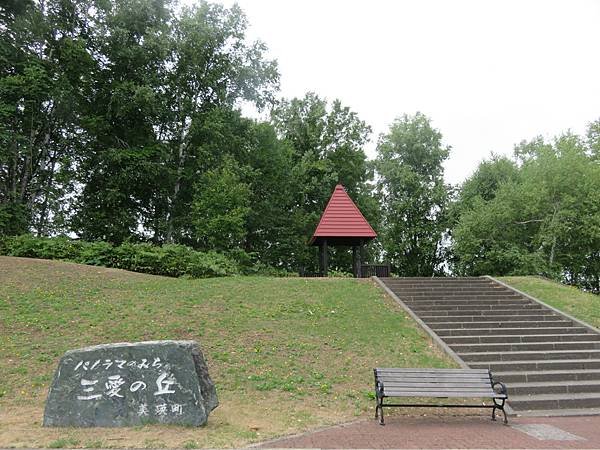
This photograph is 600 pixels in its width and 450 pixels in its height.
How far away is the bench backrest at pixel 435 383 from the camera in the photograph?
7082 mm

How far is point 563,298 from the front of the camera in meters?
15.2

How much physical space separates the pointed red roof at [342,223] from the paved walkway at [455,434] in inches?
536

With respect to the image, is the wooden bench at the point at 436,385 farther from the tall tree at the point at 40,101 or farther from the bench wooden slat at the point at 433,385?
the tall tree at the point at 40,101

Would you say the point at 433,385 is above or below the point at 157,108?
below

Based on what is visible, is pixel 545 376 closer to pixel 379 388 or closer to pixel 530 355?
pixel 530 355

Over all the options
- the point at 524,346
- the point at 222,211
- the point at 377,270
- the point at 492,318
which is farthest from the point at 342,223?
the point at 524,346

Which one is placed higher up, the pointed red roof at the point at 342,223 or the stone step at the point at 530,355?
the pointed red roof at the point at 342,223

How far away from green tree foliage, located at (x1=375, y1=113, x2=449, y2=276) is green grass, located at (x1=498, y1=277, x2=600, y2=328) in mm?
20146

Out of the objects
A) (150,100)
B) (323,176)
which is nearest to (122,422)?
(150,100)

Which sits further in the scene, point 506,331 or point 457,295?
point 457,295

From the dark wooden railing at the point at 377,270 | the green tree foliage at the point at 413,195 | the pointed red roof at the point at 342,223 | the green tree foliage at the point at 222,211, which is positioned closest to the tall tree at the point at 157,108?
the green tree foliage at the point at 222,211

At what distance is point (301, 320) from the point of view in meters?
11.9

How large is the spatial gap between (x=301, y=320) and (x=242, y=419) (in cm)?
530

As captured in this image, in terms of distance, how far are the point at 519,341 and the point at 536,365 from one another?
1.54 metres
